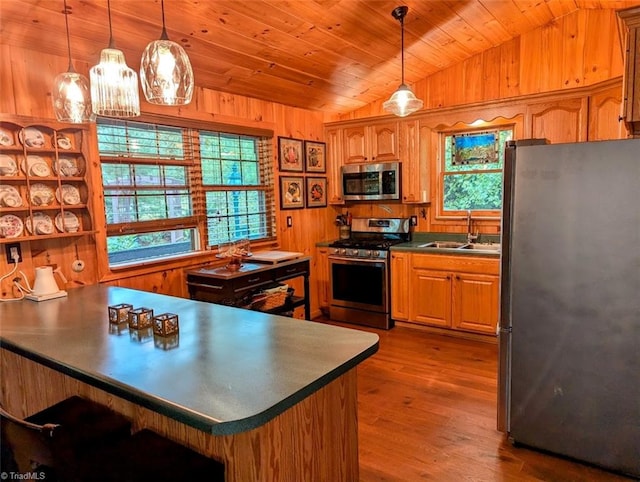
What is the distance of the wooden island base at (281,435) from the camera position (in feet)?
4.27

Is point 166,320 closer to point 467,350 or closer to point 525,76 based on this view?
point 467,350

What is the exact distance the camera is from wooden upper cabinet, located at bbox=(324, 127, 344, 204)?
4930mm

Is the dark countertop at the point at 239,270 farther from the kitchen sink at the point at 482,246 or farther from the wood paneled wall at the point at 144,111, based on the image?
the kitchen sink at the point at 482,246

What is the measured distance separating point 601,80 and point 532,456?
305cm

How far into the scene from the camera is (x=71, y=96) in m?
1.97

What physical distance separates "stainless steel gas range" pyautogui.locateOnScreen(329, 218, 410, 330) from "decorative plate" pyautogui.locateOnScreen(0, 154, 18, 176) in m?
2.94

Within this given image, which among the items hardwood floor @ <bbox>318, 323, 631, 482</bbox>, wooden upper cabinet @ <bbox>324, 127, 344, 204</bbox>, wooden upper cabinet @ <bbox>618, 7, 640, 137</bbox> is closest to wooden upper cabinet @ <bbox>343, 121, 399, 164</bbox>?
wooden upper cabinet @ <bbox>324, 127, 344, 204</bbox>

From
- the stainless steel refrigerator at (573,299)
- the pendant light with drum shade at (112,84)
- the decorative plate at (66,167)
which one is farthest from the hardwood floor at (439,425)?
the decorative plate at (66,167)

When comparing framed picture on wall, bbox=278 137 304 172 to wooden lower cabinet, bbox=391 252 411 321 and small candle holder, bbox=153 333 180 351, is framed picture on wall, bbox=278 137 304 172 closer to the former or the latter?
wooden lower cabinet, bbox=391 252 411 321

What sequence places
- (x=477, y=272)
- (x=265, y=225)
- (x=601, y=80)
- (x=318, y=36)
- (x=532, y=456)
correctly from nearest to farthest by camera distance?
(x=532, y=456) → (x=318, y=36) → (x=601, y=80) → (x=477, y=272) → (x=265, y=225)

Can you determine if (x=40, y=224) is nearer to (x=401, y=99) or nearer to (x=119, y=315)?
(x=119, y=315)

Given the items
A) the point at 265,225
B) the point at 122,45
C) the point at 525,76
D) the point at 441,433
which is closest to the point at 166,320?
the point at 441,433

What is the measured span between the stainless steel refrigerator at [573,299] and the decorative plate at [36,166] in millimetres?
2598

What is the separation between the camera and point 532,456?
2316 millimetres
